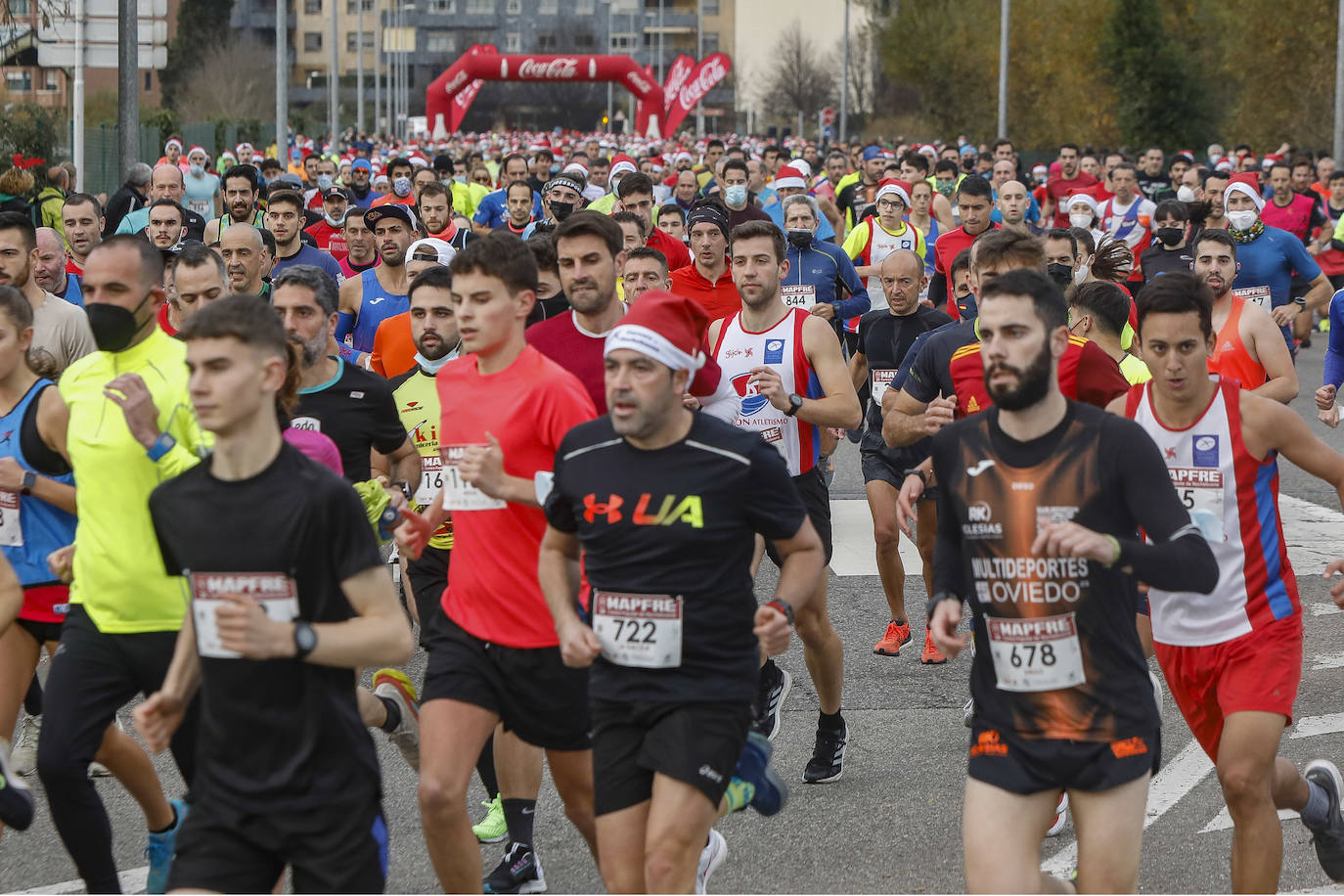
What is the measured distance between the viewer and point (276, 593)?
408cm

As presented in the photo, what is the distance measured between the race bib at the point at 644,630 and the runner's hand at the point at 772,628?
0.23m

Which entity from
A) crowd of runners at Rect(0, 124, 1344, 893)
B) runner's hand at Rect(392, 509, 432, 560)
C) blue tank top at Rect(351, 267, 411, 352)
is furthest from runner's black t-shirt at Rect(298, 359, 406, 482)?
blue tank top at Rect(351, 267, 411, 352)

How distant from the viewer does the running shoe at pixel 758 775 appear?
4.92 meters

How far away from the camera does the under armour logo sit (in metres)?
4.75

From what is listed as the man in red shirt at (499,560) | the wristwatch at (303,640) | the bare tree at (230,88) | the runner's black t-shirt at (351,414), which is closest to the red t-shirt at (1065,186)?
the runner's black t-shirt at (351,414)

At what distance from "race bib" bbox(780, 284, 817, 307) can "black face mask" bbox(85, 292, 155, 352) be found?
664 centimetres

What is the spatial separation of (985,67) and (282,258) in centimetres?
5329

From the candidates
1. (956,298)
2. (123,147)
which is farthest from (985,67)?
(956,298)

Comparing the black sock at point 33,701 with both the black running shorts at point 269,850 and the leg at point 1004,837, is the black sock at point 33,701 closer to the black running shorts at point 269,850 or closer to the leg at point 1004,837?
the black running shorts at point 269,850

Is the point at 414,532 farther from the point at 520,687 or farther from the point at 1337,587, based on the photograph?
the point at 1337,587

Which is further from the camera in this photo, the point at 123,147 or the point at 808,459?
the point at 123,147

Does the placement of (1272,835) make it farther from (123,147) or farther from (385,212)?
(123,147)

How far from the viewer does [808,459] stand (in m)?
7.55

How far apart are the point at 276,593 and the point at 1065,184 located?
22.0m
